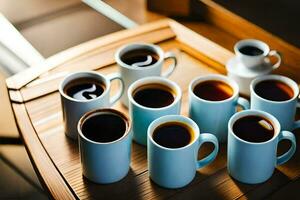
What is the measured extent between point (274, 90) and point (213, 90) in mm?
108

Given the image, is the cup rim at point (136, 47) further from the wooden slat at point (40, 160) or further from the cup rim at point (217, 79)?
the wooden slat at point (40, 160)

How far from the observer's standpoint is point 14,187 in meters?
1.41

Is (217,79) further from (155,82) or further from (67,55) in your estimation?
(67,55)

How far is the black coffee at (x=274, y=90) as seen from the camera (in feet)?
2.93

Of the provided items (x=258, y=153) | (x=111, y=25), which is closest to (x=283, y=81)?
(x=258, y=153)

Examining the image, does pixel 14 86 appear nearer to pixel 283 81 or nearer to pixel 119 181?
pixel 119 181

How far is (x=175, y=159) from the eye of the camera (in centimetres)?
77

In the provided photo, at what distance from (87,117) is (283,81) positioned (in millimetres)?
359

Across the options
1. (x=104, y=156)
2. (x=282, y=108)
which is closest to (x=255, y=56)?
(x=282, y=108)

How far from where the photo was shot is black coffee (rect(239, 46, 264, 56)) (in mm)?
1024

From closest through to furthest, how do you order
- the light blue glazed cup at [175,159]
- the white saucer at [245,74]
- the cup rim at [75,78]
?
the light blue glazed cup at [175,159] → the cup rim at [75,78] → the white saucer at [245,74]

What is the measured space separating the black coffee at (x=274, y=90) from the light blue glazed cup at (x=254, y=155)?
0.08 metres

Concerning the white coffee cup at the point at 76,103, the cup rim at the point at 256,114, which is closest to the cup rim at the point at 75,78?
the white coffee cup at the point at 76,103

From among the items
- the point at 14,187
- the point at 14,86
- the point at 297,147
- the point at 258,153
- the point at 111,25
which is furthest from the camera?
the point at 111,25
